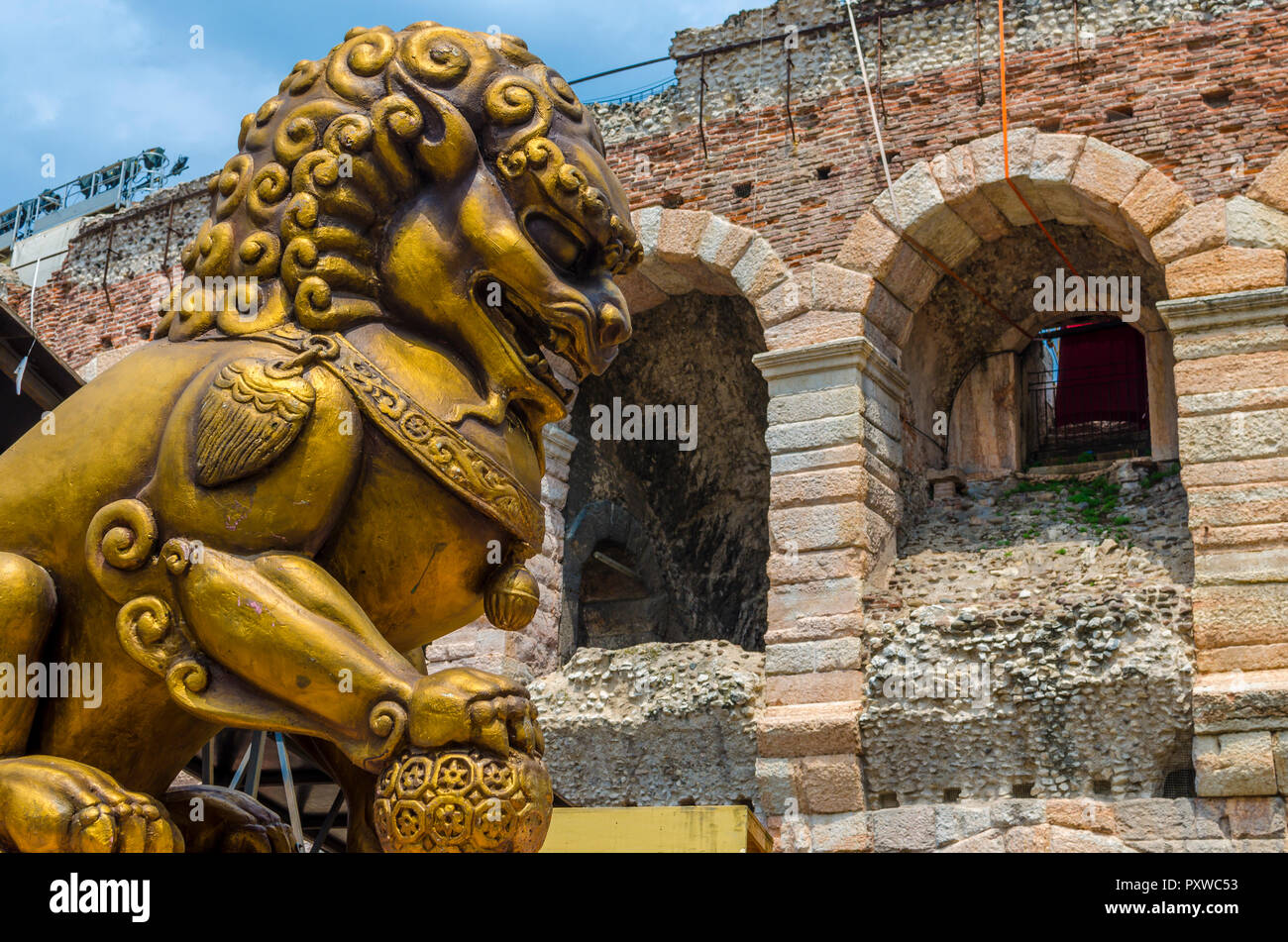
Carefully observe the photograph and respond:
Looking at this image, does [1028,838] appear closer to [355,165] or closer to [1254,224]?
[1254,224]

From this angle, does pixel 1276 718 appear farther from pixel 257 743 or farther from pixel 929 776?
pixel 257 743

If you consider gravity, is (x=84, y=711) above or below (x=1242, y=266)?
below

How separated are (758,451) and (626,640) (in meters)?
2.31

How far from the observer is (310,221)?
310cm

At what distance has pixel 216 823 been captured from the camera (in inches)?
125

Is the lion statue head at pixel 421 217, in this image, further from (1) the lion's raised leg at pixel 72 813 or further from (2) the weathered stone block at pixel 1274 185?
(2) the weathered stone block at pixel 1274 185

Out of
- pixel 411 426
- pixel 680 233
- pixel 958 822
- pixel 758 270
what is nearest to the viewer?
pixel 411 426

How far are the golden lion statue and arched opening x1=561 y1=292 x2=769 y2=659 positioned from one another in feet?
35.9

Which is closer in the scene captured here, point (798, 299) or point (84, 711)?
point (84, 711)

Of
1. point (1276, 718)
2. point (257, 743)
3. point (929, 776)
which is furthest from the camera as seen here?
point (929, 776)

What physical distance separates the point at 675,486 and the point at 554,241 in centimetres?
1235

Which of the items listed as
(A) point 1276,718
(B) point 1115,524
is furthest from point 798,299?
(A) point 1276,718

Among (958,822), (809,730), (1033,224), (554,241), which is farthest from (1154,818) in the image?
(554,241)

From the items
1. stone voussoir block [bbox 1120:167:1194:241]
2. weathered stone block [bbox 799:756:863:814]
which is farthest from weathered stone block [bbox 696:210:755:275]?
weathered stone block [bbox 799:756:863:814]
